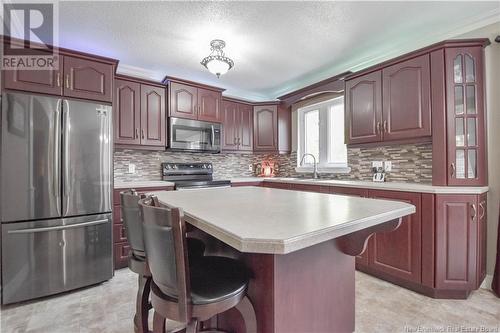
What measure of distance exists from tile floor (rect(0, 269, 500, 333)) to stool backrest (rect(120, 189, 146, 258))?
84cm

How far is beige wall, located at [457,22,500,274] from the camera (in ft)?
7.12

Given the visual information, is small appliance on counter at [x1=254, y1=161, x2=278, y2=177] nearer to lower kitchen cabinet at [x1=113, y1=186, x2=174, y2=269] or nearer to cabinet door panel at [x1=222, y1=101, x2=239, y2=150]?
cabinet door panel at [x1=222, y1=101, x2=239, y2=150]

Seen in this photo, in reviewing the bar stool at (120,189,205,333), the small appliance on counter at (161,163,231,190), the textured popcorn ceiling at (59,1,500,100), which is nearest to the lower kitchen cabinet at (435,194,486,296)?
the textured popcorn ceiling at (59,1,500,100)

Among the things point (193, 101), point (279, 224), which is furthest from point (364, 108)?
point (279, 224)

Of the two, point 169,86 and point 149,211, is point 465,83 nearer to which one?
point 149,211

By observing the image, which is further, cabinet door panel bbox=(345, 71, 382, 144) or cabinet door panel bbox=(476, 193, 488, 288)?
cabinet door panel bbox=(345, 71, 382, 144)

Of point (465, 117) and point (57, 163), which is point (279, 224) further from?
point (465, 117)

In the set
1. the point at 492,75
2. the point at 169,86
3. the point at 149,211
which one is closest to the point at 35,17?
the point at 169,86

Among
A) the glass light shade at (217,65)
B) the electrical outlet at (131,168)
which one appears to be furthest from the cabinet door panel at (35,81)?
the glass light shade at (217,65)

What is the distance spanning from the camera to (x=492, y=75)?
7.17ft

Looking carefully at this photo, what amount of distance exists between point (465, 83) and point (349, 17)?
119 cm

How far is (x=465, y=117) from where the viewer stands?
217 centimetres

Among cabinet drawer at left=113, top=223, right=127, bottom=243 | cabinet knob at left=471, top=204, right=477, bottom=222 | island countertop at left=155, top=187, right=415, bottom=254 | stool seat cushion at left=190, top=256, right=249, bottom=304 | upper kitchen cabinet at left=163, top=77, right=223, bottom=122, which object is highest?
upper kitchen cabinet at left=163, top=77, right=223, bottom=122

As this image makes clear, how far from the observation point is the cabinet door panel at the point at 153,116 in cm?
314
